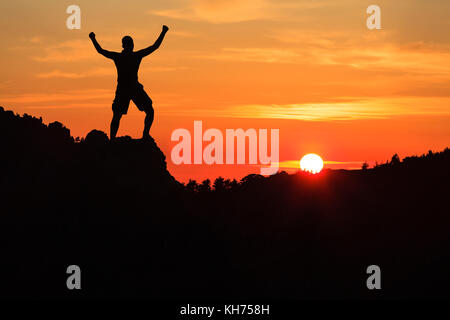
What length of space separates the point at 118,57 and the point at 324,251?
19202mm

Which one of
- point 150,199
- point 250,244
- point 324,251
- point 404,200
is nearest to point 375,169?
point 404,200

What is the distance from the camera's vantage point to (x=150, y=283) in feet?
82.6

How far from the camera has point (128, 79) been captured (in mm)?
24281

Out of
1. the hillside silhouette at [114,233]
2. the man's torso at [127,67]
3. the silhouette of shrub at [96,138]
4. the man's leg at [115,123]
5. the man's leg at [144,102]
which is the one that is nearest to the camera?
the man's torso at [127,67]

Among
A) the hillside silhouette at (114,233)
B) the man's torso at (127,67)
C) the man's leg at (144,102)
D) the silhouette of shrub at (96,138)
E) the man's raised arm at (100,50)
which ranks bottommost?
the hillside silhouette at (114,233)

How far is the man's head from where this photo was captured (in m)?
24.0

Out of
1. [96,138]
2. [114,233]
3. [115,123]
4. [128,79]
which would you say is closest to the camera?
[128,79]

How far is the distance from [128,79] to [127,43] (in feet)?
3.56

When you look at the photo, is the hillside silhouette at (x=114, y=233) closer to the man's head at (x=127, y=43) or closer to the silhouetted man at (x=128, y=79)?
the silhouetted man at (x=128, y=79)

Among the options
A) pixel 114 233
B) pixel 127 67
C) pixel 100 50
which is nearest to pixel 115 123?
pixel 127 67

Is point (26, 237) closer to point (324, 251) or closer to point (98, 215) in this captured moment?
point (98, 215)

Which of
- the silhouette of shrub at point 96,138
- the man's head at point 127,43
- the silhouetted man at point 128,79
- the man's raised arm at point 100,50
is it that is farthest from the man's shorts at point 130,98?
the silhouette of shrub at point 96,138

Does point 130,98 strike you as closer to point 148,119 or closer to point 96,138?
point 148,119

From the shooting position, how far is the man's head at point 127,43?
78.6 ft
